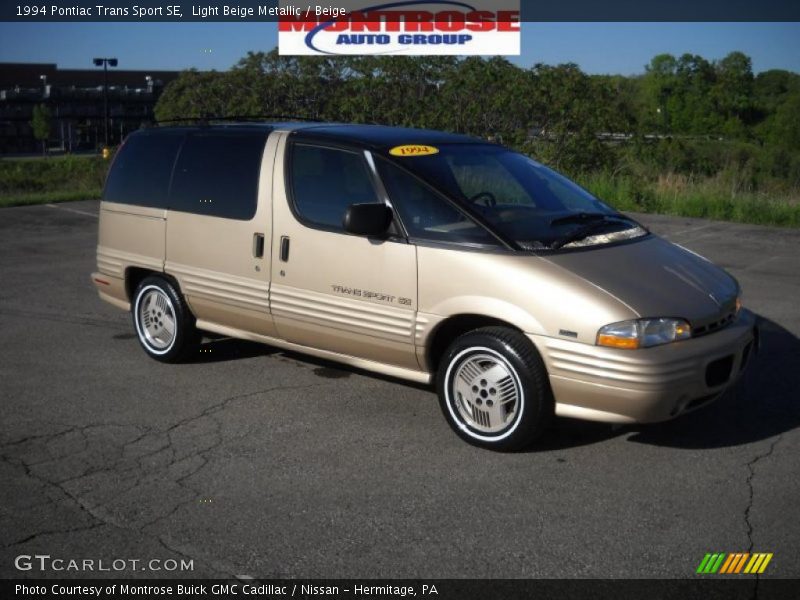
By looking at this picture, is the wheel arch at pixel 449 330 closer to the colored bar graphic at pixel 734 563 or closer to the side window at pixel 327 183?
the side window at pixel 327 183

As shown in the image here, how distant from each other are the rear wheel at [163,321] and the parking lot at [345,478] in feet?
0.50

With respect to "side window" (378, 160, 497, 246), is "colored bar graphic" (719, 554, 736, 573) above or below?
below

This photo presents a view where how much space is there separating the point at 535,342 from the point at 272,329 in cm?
207

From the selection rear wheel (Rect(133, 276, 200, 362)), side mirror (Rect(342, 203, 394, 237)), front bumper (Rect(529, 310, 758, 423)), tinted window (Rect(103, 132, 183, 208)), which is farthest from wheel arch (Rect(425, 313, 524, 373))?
tinted window (Rect(103, 132, 183, 208))

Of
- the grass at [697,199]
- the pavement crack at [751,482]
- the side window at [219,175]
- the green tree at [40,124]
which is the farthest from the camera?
the green tree at [40,124]

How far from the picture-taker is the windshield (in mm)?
5391

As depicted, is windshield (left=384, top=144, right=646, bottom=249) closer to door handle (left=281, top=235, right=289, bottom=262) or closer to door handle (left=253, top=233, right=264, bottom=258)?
door handle (left=281, top=235, right=289, bottom=262)

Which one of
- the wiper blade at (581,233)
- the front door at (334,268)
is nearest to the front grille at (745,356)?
the wiper blade at (581,233)

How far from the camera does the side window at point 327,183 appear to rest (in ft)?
18.9

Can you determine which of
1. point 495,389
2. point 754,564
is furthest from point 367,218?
point 754,564

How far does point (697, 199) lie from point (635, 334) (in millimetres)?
12837

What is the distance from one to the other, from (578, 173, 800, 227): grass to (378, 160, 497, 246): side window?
11.6 metres

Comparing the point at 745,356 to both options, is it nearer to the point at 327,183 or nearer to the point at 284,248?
the point at 327,183

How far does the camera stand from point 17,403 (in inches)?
234
